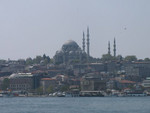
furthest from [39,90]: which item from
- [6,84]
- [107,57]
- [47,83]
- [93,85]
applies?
[107,57]

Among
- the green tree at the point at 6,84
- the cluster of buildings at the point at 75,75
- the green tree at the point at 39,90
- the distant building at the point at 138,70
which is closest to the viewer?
the green tree at the point at 39,90

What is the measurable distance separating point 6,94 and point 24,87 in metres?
13.1

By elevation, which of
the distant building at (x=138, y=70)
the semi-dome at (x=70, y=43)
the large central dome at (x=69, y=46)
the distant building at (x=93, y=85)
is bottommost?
the distant building at (x=93, y=85)

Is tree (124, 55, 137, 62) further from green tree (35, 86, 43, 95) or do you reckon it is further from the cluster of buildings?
green tree (35, 86, 43, 95)

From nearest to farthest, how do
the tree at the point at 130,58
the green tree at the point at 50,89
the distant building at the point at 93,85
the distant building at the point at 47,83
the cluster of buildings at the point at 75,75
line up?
the distant building at the point at 93,85, the green tree at the point at 50,89, the cluster of buildings at the point at 75,75, the distant building at the point at 47,83, the tree at the point at 130,58

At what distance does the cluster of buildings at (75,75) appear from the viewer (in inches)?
4096

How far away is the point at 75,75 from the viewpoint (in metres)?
124

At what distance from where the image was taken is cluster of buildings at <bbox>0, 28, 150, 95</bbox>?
4096 inches

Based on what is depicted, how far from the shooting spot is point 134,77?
401 feet

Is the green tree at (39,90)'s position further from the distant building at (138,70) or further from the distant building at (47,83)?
the distant building at (138,70)

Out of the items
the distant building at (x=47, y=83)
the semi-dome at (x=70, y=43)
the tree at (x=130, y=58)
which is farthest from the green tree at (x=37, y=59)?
the distant building at (x=47, y=83)

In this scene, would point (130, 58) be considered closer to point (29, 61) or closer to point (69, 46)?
point (69, 46)

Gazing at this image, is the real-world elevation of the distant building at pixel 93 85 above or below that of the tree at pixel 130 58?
below

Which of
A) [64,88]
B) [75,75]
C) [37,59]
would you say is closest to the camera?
[64,88]
